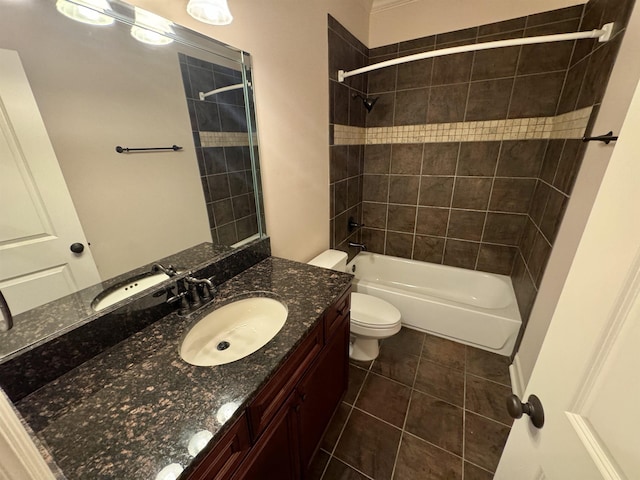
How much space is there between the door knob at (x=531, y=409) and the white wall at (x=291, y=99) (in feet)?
4.19

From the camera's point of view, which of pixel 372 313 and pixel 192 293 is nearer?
pixel 192 293

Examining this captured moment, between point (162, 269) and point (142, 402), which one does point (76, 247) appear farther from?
point (142, 402)

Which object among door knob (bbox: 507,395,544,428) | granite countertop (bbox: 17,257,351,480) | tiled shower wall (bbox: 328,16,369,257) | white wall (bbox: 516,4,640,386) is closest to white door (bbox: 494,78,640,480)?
door knob (bbox: 507,395,544,428)

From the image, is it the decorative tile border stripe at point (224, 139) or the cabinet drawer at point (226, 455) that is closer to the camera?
the cabinet drawer at point (226, 455)

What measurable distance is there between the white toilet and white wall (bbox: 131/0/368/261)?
0.17 m

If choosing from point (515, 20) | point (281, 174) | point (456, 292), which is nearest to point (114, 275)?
point (281, 174)

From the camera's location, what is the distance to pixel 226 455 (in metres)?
0.67

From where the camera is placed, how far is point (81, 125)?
84 cm

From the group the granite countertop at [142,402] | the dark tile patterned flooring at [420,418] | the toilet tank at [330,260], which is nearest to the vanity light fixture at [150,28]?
the granite countertop at [142,402]

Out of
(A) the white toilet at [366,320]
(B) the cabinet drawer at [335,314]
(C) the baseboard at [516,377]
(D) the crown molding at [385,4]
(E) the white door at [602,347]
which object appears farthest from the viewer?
(D) the crown molding at [385,4]

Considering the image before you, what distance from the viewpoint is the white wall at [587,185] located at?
1.09 metres

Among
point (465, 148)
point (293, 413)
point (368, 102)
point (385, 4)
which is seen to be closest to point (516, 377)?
point (293, 413)

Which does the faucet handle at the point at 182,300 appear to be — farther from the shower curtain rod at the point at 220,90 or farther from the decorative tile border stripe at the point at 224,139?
the shower curtain rod at the point at 220,90

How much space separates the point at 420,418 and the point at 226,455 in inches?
50.3
